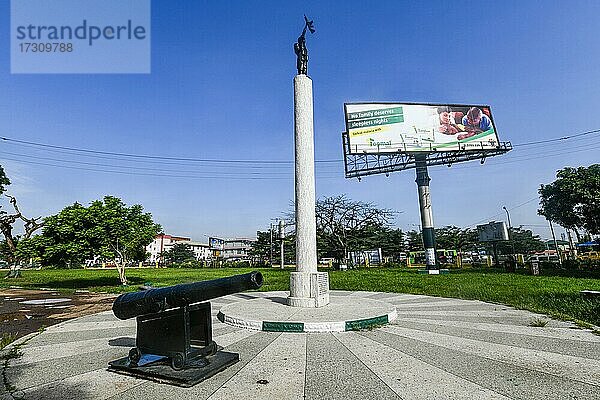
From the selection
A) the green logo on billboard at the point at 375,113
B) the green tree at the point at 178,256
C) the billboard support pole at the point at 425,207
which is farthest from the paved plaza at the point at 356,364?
the green tree at the point at 178,256

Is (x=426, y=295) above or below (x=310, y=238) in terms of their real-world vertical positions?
below

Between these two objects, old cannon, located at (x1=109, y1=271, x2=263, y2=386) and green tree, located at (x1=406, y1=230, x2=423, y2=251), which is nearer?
old cannon, located at (x1=109, y1=271, x2=263, y2=386)

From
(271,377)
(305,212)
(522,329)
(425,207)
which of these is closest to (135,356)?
(271,377)

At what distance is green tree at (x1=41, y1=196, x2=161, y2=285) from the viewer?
16.8 m

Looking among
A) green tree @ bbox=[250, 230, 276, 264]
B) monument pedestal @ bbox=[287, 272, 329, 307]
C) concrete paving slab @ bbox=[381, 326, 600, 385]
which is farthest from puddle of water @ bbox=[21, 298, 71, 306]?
green tree @ bbox=[250, 230, 276, 264]

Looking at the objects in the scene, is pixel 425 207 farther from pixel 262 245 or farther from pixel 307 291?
pixel 262 245

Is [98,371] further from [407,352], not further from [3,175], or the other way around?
[3,175]

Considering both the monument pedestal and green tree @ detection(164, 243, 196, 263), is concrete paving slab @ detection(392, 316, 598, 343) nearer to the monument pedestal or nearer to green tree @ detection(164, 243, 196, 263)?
the monument pedestal

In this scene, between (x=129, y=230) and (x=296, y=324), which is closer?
(x=296, y=324)

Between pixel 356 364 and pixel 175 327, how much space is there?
2324 millimetres

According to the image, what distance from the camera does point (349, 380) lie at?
410 centimetres

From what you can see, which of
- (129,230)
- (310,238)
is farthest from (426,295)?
(129,230)

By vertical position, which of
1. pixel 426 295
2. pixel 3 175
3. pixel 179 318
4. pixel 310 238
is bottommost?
pixel 426 295

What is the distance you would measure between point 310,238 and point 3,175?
31.5 meters
